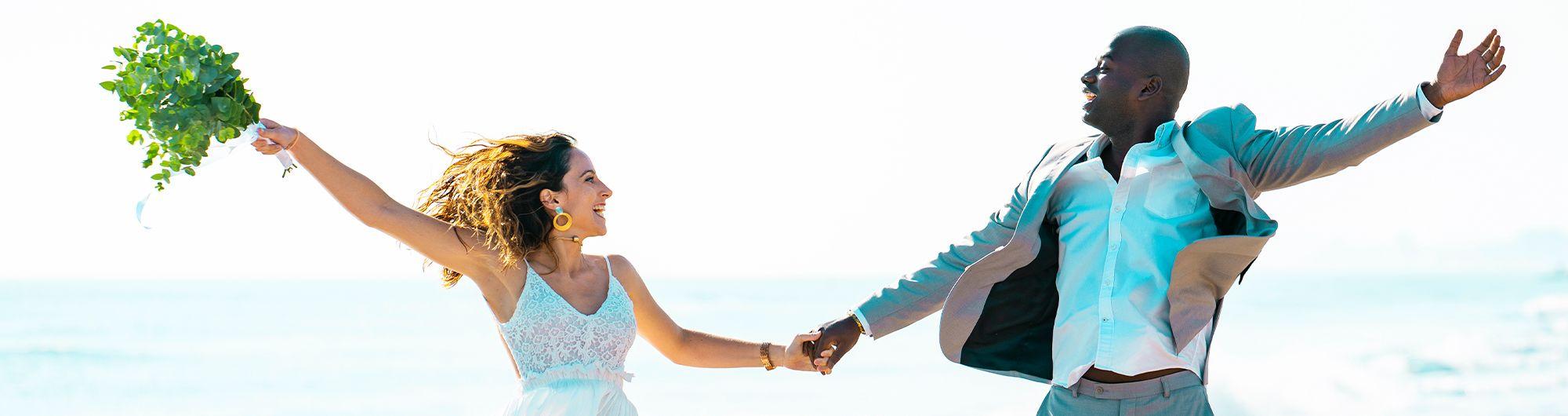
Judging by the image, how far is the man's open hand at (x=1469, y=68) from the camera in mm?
3268

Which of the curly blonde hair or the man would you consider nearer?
the man

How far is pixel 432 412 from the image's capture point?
14.0 meters

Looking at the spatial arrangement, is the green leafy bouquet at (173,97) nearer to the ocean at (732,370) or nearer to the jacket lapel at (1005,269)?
the jacket lapel at (1005,269)

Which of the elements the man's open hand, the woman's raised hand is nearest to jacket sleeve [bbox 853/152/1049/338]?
the man's open hand

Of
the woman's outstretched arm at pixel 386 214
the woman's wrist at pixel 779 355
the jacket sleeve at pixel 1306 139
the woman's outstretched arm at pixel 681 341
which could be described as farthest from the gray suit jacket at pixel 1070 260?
the woman's outstretched arm at pixel 386 214

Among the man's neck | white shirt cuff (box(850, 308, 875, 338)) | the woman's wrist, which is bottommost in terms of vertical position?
white shirt cuff (box(850, 308, 875, 338))

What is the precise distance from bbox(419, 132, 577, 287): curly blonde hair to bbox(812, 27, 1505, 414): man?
1464 mm

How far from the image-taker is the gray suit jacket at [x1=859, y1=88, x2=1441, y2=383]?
11.7ft

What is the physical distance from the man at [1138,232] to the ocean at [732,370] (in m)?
8.61

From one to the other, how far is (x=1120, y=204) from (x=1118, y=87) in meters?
0.33

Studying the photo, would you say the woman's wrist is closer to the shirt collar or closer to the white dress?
the white dress

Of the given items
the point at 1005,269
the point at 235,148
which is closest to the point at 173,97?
the point at 235,148

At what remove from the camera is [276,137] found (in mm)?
4035

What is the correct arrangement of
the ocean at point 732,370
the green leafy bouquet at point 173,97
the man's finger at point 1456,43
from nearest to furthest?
the man's finger at point 1456,43
the green leafy bouquet at point 173,97
the ocean at point 732,370
